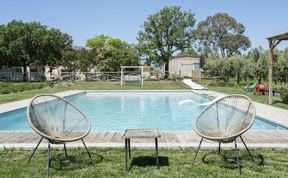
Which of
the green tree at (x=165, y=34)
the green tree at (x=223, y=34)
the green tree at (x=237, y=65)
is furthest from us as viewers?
the green tree at (x=223, y=34)

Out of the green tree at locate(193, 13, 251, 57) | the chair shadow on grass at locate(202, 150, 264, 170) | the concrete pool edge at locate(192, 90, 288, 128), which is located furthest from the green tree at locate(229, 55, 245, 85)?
the green tree at locate(193, 13, 251, 57)

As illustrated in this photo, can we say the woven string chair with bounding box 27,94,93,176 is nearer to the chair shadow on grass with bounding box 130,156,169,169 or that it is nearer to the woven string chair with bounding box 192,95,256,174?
the chair shadow on grass with bounding box 130,156,169,169

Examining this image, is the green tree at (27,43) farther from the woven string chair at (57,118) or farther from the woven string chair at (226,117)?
the woven string chair at (226,117)

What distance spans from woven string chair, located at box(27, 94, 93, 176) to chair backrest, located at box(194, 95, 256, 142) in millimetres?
1596

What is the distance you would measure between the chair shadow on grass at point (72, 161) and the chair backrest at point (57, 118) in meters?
0.35

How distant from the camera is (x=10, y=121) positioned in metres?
9.24

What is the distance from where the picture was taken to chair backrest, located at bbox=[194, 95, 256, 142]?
4.15 meters

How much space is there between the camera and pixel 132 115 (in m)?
11.6

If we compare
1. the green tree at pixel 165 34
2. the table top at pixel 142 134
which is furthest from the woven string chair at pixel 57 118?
the green tree at pixel 165 34

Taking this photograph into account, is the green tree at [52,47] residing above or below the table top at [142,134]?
above

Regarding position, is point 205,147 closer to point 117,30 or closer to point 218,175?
point 218,175

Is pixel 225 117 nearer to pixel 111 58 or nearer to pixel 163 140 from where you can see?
pixel 163 140

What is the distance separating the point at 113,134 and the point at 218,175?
2.57 metres

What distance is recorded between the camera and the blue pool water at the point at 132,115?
9031 mm
